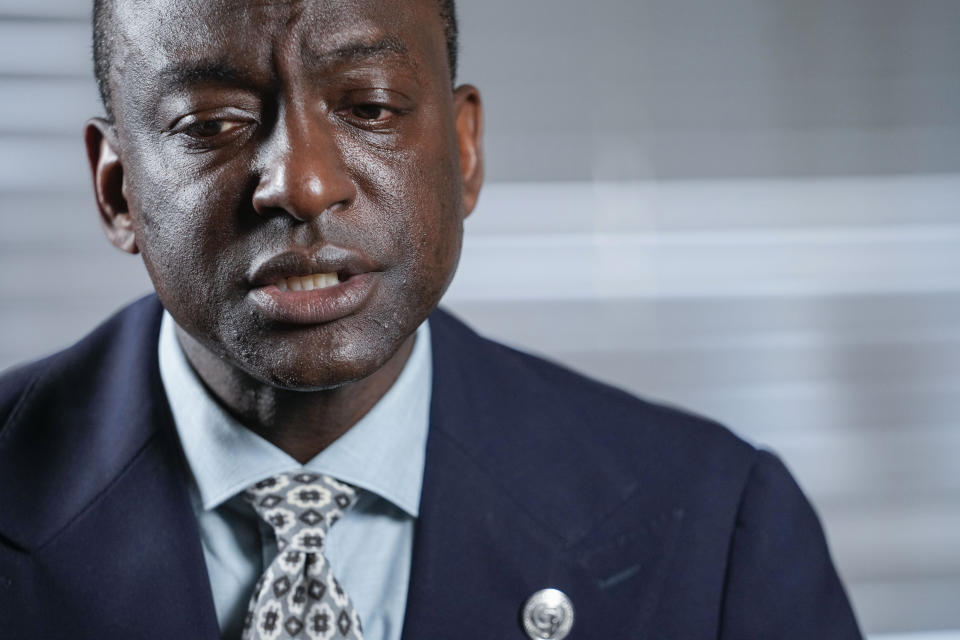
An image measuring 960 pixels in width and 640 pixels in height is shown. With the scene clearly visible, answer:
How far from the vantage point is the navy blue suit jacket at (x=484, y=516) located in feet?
4.41

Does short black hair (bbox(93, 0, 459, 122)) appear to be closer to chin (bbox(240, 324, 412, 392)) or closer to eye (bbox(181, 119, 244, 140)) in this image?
eye (bbox(181, 119, 244, 140))

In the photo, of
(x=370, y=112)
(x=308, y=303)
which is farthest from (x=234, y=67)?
(x=308, y=303)

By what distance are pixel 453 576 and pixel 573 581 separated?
0.51 feet

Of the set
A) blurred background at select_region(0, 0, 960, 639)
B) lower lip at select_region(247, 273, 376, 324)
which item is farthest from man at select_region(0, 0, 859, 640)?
blurred background at select_region(0, 0, 960, 639)

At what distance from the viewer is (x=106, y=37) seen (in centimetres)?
136

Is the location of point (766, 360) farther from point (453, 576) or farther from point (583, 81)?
point (453, 576)

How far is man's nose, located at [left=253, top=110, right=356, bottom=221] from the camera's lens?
3.89 ft

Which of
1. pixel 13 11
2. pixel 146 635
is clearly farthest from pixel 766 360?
A: pixel 13 11

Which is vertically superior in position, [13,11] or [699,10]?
[699,10]

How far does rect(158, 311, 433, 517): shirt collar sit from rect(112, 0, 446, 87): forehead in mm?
412

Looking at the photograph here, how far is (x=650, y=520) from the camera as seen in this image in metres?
1.48

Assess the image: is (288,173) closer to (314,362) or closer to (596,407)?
(314,362)

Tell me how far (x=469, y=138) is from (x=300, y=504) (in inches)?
21.3

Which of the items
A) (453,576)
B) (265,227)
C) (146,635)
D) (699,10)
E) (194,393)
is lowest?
(146,635)
